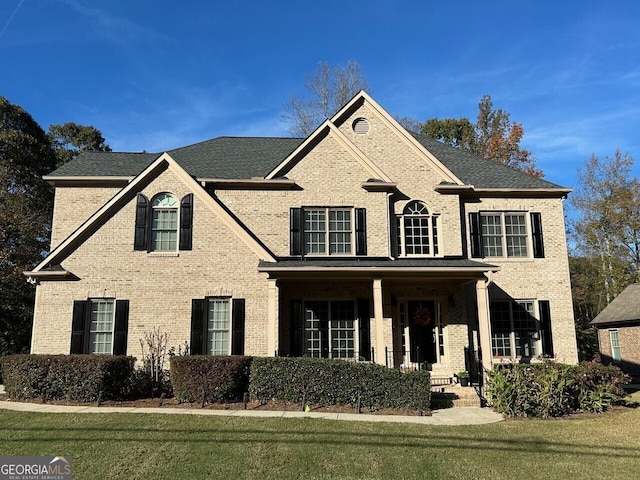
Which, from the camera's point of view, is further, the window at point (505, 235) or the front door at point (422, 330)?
the window at point (505, 235)

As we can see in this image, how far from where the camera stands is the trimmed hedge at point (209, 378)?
1210 cm

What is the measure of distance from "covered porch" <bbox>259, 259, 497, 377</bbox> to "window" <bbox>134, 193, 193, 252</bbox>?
343 cm

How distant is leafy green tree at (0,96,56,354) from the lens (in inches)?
912

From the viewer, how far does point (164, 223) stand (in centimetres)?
1545

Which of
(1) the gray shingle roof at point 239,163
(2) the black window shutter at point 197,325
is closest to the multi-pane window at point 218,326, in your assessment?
(2) the black window shutter at point 197,325

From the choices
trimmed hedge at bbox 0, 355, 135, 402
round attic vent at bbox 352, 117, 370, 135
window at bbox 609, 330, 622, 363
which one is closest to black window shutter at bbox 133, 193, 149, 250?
trimmed hedge at bbox 0, 355, 135, 402

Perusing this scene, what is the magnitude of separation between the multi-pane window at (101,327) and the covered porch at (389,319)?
536cm

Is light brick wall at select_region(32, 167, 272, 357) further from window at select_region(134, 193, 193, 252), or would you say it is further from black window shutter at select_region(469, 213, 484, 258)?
black window shutter at select_region(469, 213, 484, 258)

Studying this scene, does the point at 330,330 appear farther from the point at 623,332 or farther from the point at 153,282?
the point at 623,332

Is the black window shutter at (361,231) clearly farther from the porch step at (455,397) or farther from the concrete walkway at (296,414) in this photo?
the concrete walkway at (296,414)

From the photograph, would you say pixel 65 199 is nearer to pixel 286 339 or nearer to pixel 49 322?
pixel 49 322

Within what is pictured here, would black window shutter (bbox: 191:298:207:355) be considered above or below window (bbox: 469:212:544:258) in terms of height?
below

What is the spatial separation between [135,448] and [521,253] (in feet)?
47.4

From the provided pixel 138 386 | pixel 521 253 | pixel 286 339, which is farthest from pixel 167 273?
pixel 521 253
